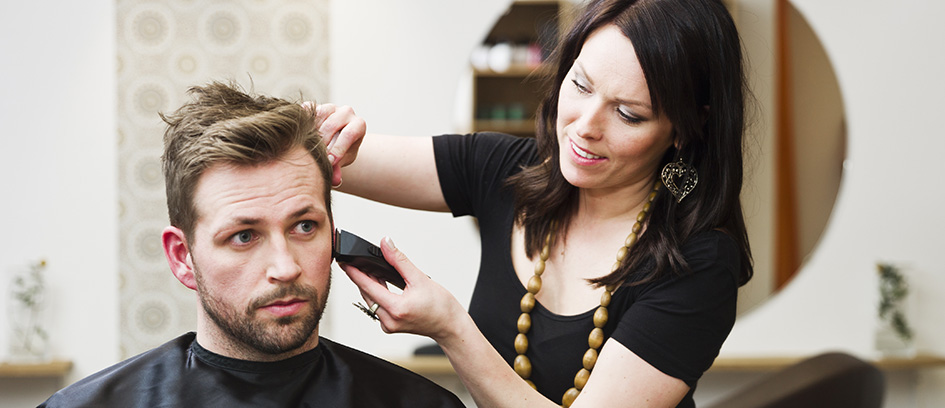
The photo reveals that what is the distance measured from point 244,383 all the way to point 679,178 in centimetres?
81

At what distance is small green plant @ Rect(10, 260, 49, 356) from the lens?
2879mm

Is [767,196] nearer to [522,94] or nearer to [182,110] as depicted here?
[522,94]

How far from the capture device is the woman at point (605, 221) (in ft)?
4.00

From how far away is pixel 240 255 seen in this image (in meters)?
1.14

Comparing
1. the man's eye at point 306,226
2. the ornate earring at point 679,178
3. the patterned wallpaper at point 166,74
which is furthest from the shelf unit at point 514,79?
the man's eye at point 306,226

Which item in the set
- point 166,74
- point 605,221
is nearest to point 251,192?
point 605,221

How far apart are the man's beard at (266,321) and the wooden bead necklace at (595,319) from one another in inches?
15.9

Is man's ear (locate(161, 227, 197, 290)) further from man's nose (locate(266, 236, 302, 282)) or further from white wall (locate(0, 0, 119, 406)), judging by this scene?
white wall (locate(0, 0, 119, 406))

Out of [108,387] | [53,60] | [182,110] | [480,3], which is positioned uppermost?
[480,3]

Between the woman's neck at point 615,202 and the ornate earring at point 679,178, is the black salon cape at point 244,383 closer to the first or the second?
the woman's neck at point 615,202

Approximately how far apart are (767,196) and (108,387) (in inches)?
104

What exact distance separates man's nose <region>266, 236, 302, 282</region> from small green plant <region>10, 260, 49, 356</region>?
7.13ft

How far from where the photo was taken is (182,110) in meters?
1.22

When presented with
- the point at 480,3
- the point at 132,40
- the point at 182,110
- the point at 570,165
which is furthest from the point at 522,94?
the point at 182,110
